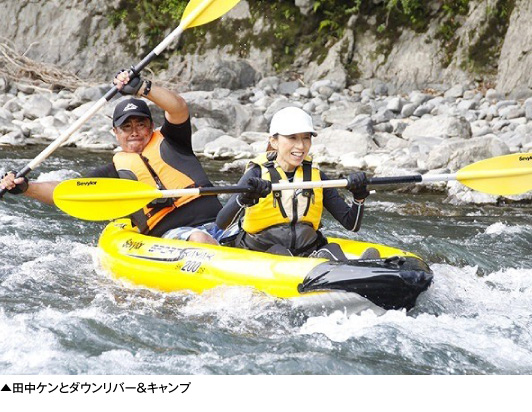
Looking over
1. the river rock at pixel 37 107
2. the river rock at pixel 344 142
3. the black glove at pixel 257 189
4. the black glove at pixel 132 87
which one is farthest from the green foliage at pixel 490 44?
the black glove at pixel 257 189

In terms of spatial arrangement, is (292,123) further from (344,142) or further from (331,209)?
(344,142)

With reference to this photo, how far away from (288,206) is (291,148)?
0.33 meters

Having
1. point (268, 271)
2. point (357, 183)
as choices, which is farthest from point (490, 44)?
point (268, 271)

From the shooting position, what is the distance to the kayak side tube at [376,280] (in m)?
4.20

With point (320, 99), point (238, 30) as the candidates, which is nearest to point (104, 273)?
point (320, 99)

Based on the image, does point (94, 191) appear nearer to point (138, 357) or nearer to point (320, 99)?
point (138, 357)

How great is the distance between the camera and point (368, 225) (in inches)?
276

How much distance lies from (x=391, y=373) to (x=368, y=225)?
3368mm

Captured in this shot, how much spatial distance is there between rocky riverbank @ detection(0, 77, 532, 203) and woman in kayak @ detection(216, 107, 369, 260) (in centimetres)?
355

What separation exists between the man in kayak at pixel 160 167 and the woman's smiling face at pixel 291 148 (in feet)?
2.34

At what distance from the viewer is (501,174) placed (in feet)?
16.7

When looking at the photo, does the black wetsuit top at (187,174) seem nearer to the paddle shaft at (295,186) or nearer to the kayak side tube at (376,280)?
the paddle shaft at (295,186)

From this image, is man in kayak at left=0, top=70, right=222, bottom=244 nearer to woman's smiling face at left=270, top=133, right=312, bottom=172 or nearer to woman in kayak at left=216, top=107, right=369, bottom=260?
woman in kayak at left=216, top=107, right=369, bottom=260

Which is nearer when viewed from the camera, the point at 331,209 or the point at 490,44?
the point at 331,209
